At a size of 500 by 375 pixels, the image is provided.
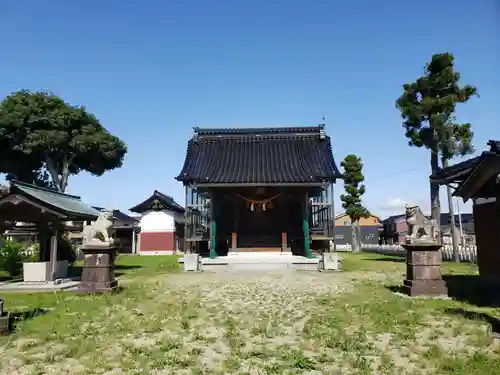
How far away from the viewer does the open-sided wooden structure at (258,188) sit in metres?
17.9

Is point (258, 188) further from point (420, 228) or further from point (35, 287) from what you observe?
point (35, 287)

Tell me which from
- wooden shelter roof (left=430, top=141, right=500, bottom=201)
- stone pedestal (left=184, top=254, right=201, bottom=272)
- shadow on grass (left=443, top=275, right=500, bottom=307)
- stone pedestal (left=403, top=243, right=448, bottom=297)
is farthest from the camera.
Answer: stone pedestal (left=184, top=254, right=201, bottom=272)

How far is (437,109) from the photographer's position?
64.9ft

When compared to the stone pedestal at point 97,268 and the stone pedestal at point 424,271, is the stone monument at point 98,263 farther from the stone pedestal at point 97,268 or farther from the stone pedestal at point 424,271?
the stone pedestal at point 424,271

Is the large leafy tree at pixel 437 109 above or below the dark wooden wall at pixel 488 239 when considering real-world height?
above

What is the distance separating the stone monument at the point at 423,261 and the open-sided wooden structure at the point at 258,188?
7804mm

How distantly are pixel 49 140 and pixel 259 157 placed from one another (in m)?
19.9

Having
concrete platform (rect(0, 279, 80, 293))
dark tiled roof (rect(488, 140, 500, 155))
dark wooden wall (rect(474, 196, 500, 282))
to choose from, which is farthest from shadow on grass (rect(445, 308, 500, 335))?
concrete platform (rect(0, 279, 80, 293))

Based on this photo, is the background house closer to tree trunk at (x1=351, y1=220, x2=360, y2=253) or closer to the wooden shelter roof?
tree trunk at (x1=351, y1=220, x2=360, y2=253)

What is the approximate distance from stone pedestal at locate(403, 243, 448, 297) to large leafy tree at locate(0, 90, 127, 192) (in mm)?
30232

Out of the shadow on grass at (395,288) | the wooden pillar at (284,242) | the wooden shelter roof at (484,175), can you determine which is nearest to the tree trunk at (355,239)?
the wooden pillar at (284,242)

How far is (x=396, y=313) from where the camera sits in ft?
23.7

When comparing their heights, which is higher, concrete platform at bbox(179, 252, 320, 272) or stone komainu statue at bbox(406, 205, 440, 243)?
stone komainu statue at bbox(406, 205, 440, 243)

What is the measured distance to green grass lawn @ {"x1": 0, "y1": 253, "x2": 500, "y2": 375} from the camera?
14.8 feet
